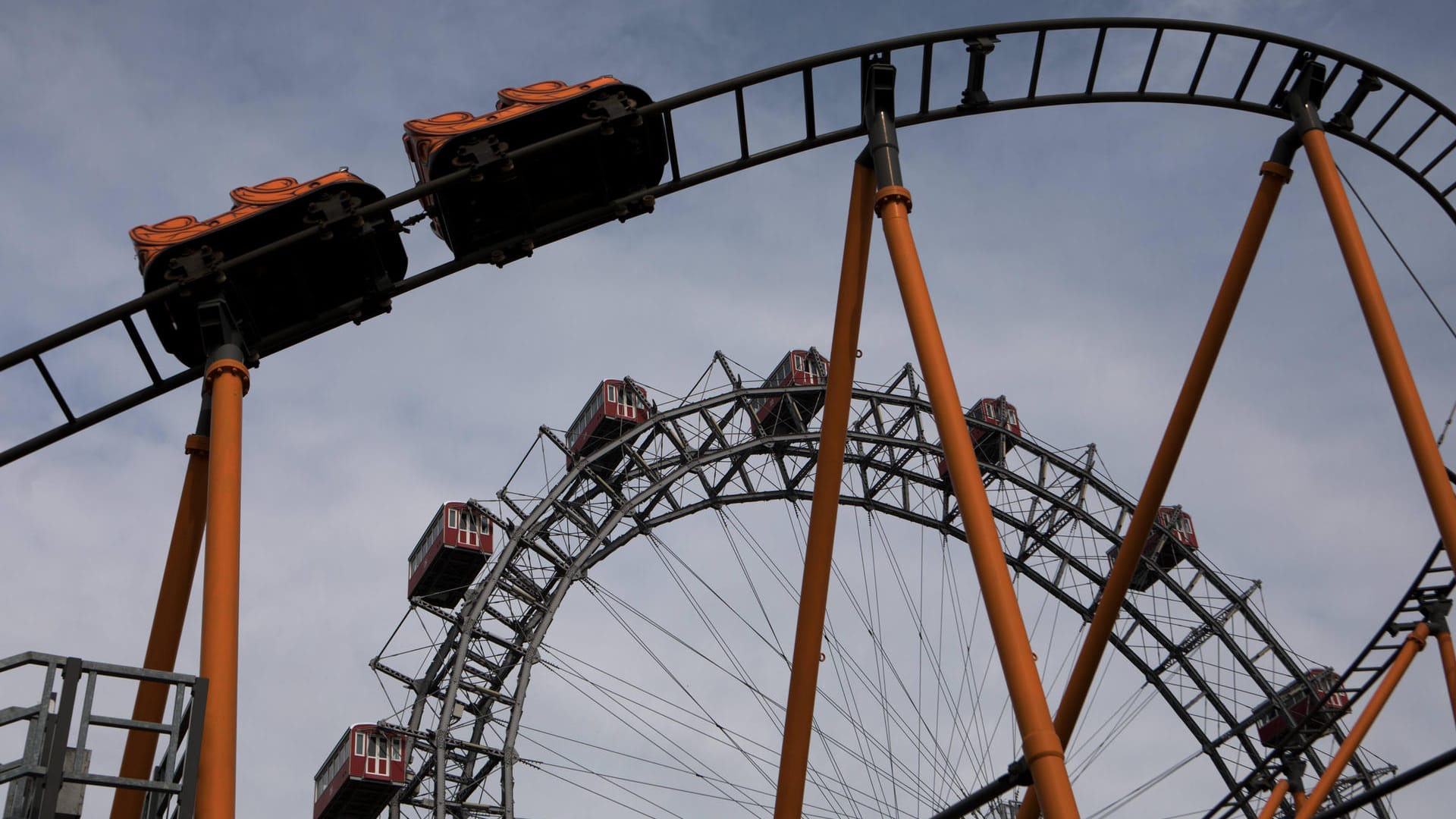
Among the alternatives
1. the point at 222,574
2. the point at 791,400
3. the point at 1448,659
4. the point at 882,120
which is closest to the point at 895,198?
the point at 882,120

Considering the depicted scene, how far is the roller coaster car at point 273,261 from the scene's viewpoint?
40.5 ft

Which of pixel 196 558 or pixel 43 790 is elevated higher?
pixel 196 558

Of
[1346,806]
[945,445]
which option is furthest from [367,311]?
[1346,806]

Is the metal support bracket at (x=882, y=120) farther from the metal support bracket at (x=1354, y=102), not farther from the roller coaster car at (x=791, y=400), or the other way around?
the roller coaster car at (x=791, y=400)

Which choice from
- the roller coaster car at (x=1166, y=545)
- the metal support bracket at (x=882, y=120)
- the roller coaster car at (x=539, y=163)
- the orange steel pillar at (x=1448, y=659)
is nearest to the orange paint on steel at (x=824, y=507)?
the metal support bracket at (x=882, y=120)

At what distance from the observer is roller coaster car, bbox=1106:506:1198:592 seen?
137 feet

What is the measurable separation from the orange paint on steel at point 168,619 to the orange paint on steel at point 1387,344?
9.22 m

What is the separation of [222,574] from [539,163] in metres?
5.05

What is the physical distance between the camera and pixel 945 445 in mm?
10594

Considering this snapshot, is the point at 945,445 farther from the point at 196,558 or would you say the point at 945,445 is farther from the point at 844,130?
the point at 196,558

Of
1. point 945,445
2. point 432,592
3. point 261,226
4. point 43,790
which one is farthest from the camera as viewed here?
point 432,592

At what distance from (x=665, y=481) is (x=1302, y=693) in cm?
1926

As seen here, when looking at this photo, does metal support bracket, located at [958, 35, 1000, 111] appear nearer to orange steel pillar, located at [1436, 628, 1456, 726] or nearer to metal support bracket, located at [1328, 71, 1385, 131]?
metal support bracket, located at [1328, 71, 1385, 131]

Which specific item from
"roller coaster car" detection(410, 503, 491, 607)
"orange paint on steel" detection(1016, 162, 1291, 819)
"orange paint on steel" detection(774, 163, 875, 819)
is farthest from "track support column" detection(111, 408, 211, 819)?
"roller coaster car" detection(410, 503, 491, 607)
